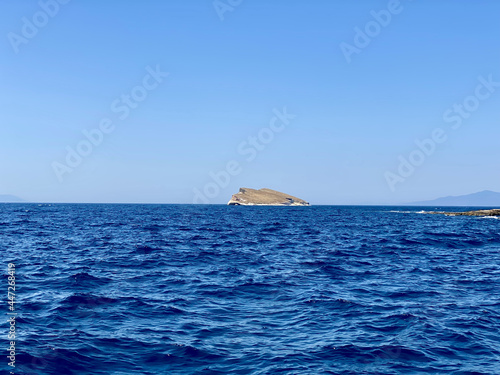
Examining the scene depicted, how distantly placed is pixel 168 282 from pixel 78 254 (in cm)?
1248

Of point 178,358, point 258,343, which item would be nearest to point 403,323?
point 258,343

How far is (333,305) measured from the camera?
608 inches

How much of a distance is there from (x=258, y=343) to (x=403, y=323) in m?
5.66

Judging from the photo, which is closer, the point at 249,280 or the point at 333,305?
the point at 333,305

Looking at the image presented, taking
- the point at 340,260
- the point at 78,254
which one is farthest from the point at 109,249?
the point at 340,260

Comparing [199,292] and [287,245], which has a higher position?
[287,245]

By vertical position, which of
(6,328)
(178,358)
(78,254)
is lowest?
(178,358)

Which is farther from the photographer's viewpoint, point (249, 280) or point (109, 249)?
point (109, 249)

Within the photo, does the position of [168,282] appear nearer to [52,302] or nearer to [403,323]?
[52,302]

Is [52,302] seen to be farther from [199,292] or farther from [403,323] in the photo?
[403,323]

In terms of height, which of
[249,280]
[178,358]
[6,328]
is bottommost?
[178,358]

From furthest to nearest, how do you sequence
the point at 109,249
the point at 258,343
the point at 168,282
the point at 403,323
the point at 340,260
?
1. the point at 109,249
2. the point at 340,260
3. the point at 168,282
4. the point at 403,323
5. the point at 258,343

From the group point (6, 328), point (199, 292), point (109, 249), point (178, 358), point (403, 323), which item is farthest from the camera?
point (109, 249)

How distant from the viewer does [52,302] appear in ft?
49.8
